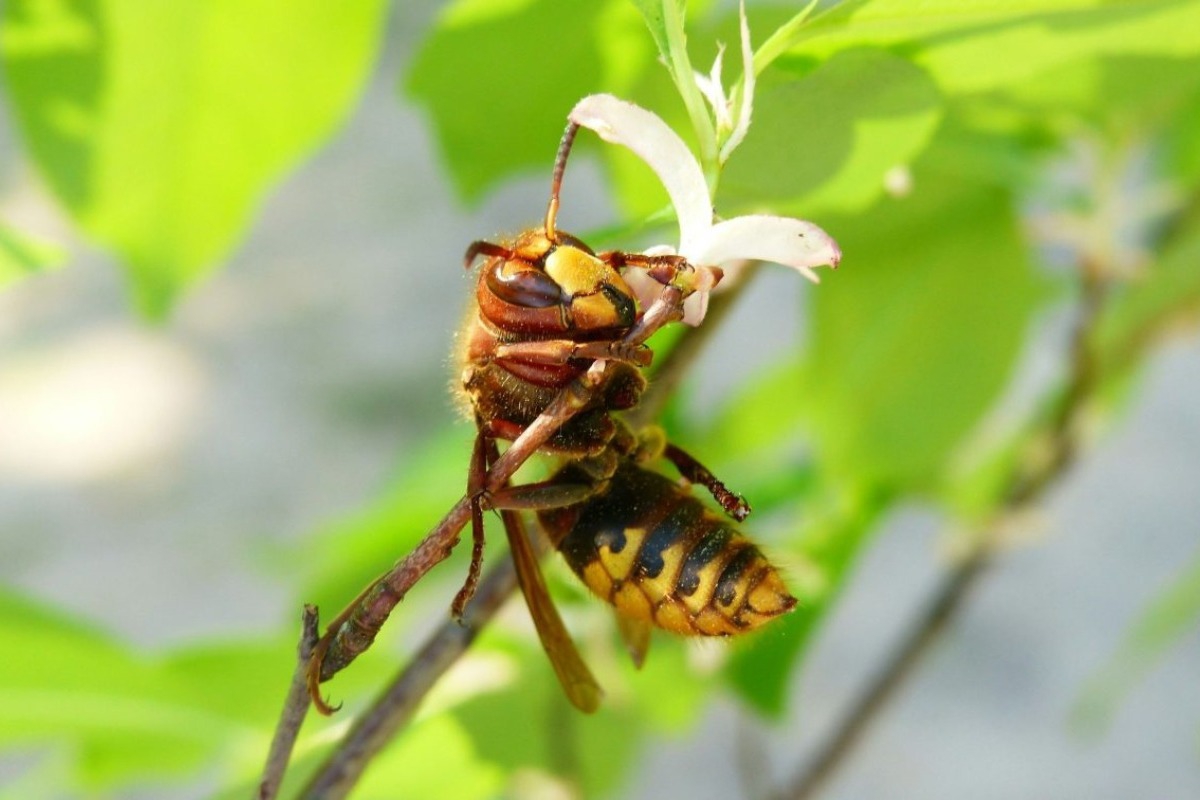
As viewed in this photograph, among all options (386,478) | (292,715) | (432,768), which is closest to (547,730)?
(432,768)

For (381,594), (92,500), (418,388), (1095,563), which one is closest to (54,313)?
(92,500)

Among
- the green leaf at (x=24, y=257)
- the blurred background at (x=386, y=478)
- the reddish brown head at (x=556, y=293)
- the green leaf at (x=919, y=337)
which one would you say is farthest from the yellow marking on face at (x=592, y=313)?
the blurred background at (x=386, y=478)

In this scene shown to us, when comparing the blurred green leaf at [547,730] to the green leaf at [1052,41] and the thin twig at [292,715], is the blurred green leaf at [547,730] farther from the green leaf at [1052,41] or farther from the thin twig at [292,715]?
the green leaf at [1052,41]

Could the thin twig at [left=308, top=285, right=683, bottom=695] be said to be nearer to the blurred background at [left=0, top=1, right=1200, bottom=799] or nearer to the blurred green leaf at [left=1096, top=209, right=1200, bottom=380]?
the blurred green leaf at [left=1096, top=209, right=1200, bottom=380]

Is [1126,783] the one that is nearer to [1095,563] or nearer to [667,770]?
[1095,563]

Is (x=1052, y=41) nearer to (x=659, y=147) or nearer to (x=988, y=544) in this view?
(x=659, y=147)

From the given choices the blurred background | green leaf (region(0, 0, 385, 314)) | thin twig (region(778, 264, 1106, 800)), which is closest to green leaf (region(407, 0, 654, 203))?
green leaf (region(0, 0, 385, 314))

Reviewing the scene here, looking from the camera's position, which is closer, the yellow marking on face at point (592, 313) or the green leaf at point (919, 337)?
the yellow marking on face at point (592, 313)
